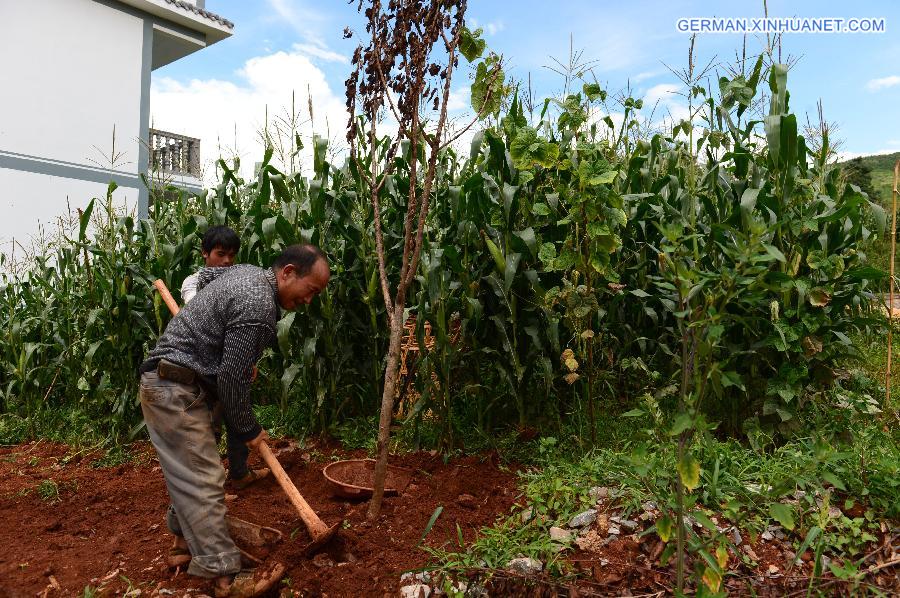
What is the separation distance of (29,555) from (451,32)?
3.20 metres

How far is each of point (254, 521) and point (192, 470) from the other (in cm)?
60

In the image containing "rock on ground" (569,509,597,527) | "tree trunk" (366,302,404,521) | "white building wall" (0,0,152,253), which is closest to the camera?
"rock on ground" (569,509,597,527)

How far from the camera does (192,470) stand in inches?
107

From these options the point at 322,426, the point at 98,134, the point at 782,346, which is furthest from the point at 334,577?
the point at 98,134

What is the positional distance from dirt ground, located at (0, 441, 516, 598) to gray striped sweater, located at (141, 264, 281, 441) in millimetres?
655

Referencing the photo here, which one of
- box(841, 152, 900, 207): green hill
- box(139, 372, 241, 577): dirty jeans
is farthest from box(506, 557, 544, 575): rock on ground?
box(841, 152, 900, 207): green hill

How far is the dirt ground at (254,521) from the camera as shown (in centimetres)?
270

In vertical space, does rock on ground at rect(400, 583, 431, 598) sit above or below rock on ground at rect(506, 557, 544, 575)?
below

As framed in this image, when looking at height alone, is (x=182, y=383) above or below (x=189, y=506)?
above

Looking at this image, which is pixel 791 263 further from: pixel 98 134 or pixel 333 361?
pixel 98 134

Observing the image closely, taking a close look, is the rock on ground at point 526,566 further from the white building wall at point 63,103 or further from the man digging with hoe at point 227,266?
the white building wall at point 63,103

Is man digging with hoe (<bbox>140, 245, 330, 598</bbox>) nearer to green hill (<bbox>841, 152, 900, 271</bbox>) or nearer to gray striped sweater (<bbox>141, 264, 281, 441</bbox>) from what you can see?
gray striped sweater (<bbox>141, 264, 281, 441</bbox>)

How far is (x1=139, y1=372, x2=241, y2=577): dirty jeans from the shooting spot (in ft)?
8.72

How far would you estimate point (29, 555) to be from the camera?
3.13m
